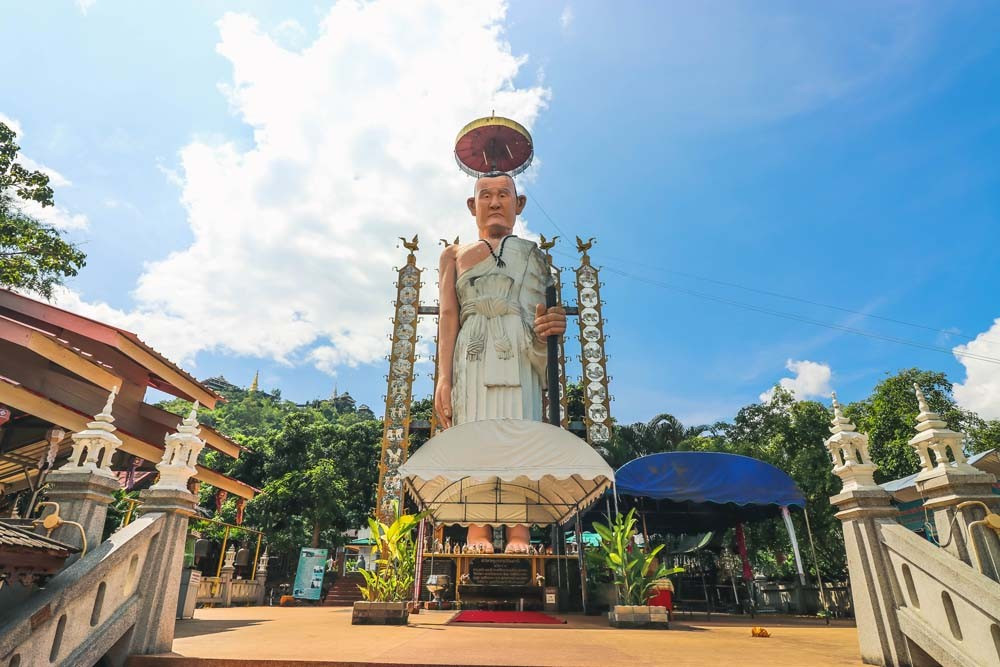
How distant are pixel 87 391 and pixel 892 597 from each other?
11.4 metres

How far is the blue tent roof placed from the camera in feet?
32.8

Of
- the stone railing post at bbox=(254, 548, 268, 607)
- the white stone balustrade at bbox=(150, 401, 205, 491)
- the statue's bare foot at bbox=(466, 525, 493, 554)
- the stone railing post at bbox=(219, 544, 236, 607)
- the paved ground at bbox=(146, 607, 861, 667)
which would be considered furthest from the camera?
the stone railing post at bbox=(254, 548, 268, 607)

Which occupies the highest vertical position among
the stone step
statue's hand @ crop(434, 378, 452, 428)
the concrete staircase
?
statue's hand @ crop(434, 378, 452, 428)

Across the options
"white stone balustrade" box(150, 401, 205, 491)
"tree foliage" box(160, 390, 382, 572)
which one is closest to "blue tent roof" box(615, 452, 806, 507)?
"white stone balustrade" box(150, 401, 205, 491)

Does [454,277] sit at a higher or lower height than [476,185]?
lower

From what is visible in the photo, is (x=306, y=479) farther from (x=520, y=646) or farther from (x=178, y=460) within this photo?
(x=520, y=646)

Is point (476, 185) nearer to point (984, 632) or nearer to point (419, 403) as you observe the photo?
point (984, 632)

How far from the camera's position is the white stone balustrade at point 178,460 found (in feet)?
15.2

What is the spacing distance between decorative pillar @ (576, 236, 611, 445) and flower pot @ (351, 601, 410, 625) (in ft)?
33.6

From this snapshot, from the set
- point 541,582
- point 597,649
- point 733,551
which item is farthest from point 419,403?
point 597,649

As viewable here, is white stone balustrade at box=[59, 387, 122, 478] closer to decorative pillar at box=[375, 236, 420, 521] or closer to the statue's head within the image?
the statue's head

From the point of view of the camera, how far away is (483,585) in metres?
10.2

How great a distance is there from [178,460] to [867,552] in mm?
5536

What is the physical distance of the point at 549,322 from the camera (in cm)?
1088
